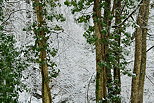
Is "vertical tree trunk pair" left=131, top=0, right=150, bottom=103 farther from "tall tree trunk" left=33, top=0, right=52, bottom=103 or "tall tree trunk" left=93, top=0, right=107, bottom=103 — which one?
"tall tree trunk" left=33, top=0, right=52, bottom=103

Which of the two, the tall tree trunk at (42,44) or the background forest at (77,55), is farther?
the tall tree trunk at (42,44)

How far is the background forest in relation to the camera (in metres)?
7.15

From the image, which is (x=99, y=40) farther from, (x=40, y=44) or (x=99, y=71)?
(x=40, y=44)

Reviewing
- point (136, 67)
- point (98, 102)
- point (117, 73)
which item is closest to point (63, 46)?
point (117, 73)

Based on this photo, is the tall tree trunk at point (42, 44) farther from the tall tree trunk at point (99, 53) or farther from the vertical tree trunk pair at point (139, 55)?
the vertical tree trunk pair at point (139, 55)

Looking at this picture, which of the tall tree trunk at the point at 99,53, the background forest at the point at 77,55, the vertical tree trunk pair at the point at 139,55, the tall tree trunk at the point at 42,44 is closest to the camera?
the tall tree trunk at the point at 99,53

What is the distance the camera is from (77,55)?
17.2m

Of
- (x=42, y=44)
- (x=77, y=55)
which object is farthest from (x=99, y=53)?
(x=77, y=55)

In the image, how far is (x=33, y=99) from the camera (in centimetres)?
1264

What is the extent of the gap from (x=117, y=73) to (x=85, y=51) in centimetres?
771

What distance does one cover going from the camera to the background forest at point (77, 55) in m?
7.15

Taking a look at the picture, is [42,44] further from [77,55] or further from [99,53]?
[77,55]

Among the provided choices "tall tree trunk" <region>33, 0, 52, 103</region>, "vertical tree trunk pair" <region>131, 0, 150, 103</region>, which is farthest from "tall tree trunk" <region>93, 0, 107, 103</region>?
"tall tree trunk" <region>33, 0, 52, 103</region>

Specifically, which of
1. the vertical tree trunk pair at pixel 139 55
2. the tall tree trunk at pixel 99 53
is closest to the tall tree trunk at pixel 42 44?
the tall tree trunk at pixel 99 53
